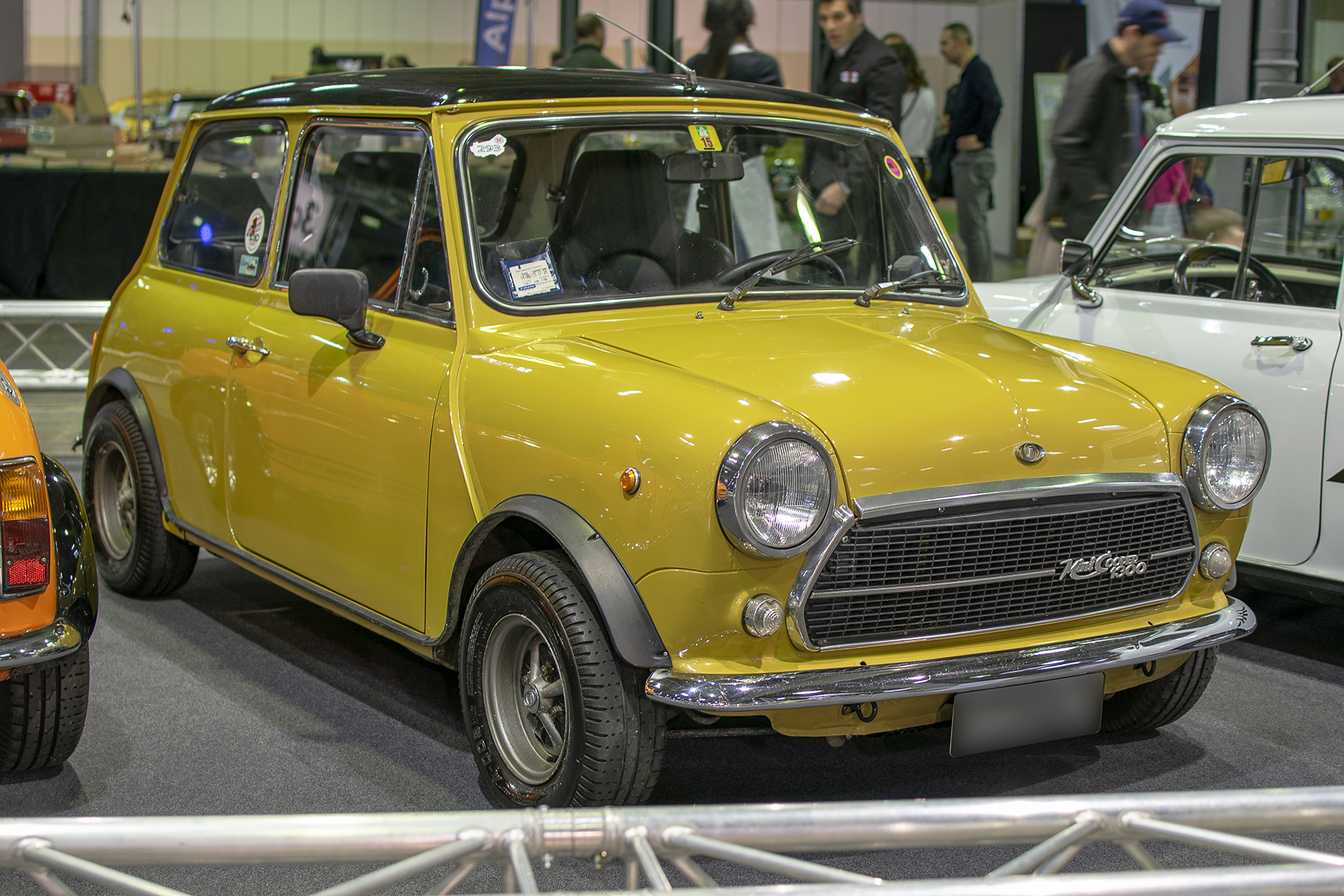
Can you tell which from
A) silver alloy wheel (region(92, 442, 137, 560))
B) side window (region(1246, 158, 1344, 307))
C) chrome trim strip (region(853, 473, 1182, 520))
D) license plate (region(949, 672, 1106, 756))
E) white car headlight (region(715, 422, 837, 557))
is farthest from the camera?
silver alloy wheel (region(92, 442, 137, 560))

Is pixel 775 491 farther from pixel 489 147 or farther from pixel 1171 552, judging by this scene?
pixel 489 147

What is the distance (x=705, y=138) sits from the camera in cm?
399

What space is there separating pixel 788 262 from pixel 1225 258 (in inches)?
77.8

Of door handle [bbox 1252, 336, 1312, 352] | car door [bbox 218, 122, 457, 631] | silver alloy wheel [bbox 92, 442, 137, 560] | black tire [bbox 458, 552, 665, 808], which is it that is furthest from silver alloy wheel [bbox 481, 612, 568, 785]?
door handle [bbox 1252, 336, 1312, 352]

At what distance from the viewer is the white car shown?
4395mm

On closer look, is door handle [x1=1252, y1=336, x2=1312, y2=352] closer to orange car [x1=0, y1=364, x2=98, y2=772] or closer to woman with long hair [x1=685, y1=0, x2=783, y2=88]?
orange car [x1=0, y1=364, x2=98, y2=772]

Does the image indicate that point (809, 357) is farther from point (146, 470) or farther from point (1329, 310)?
point (146, 470)

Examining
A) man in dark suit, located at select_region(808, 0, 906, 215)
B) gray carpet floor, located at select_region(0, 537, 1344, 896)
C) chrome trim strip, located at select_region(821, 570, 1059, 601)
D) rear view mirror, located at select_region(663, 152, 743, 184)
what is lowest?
gray carpet floor, located at select_region(0, 537, 1344, 896)

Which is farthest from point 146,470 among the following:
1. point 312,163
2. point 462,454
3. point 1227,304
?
point 1227,304

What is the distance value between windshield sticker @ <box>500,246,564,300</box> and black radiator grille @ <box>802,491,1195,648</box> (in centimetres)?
120

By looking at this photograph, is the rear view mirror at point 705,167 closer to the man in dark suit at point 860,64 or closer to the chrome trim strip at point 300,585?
the chrome trim strip at point 300,585

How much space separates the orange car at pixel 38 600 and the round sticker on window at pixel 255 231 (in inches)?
41.0

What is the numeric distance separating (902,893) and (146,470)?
3.68 meters

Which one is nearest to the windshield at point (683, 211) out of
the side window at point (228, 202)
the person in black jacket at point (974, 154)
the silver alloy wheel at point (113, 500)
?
the side window at point (228, 202)
